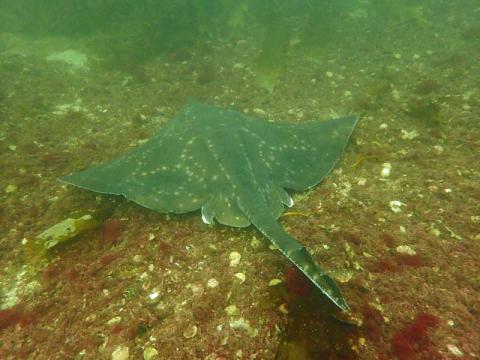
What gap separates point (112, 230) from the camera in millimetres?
4949

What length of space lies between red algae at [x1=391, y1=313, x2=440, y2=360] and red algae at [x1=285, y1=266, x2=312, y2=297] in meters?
0.96

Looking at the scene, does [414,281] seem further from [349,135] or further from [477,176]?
[349,135]

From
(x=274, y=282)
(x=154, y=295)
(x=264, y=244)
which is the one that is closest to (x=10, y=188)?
(x=154, y=295)

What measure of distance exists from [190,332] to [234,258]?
1140mm

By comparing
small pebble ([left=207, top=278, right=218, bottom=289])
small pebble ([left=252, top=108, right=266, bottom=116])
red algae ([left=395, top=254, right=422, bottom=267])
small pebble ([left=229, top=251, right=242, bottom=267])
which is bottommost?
small pebble ([left=207, top=278, right=218, bottom=289])

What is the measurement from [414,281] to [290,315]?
1.57m

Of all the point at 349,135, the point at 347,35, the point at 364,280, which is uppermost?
the point at 347,35

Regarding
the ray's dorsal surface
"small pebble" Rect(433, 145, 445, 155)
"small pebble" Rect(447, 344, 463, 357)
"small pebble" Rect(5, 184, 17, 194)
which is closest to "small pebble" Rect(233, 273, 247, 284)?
the ray's dorsal surface

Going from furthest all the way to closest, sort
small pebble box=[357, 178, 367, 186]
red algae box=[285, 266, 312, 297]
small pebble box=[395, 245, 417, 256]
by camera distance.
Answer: small pebble box=[357, 178, 367, 186] < small pebble box=[395, 245, 417, 256] < red algae box=[285, 266, 312, 297]

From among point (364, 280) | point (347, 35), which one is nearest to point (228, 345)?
point (364, 280)

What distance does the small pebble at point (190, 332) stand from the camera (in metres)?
3.51

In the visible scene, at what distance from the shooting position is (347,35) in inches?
421

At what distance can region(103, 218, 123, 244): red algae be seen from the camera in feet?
15.9

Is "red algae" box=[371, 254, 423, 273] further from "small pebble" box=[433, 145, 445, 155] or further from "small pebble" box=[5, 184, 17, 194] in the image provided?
"small pebble" box=[5, 184, 17, 194]
